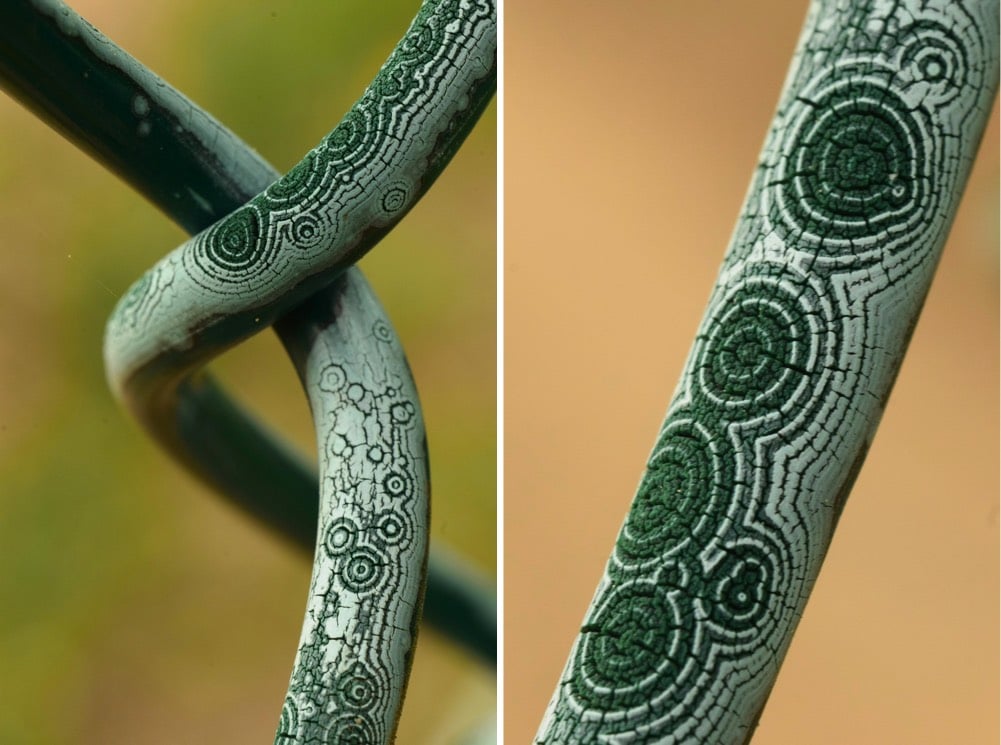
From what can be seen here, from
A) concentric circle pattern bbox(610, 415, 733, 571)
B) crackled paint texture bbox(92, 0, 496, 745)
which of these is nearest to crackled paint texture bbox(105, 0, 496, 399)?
crackled paint texture bbox(92, 0, 496, 745)

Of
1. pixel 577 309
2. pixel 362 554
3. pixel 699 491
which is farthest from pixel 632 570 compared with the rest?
pixel 577 309

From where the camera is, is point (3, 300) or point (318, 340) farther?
point (3, 300)

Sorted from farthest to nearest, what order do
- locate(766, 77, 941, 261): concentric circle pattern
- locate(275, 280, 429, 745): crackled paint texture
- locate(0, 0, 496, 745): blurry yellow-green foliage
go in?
locate(0, 0, 496, 745): blurry yellow-green foliage, locate(275, 280, 429, 745): crackled paint texture, locate(766, 77, 941, 261): concentric circle pattern

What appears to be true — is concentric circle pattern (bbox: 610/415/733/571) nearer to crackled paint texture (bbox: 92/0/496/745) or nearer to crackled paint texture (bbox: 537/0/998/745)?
crackled paint texture (bbox: 537/0/998/745)

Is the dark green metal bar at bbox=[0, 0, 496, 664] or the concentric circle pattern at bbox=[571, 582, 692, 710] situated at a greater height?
the dark green metal bar at bbox=[0, 0, 496, 664]

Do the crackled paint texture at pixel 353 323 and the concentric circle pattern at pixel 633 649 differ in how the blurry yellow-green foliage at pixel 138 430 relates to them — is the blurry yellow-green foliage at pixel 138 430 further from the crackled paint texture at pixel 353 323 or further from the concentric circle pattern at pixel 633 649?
the concentric circle pattern at pixel 633 649

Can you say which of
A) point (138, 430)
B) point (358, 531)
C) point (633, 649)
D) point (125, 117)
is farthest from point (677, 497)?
point (138, 430)

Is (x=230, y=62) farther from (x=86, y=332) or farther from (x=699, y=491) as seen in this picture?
(x=699, y=491)
